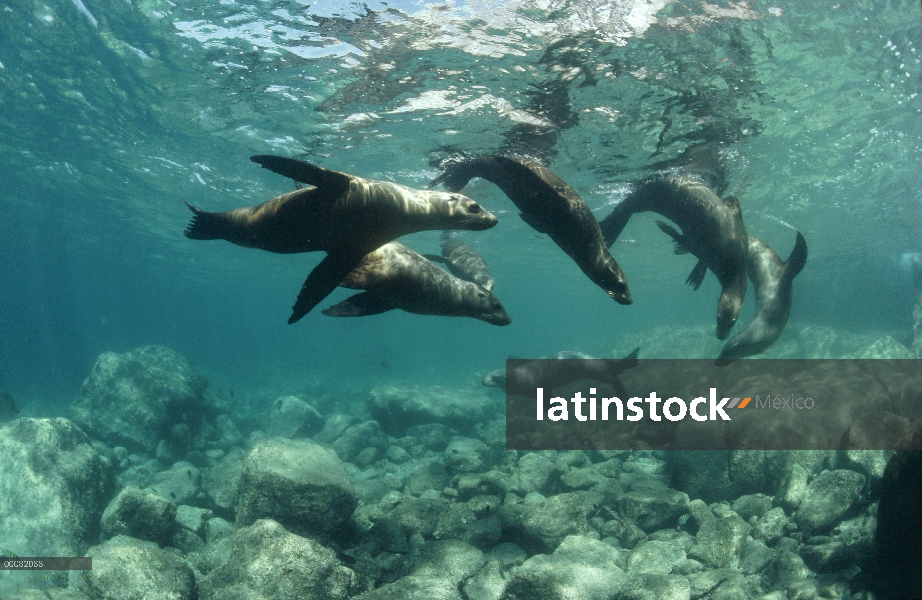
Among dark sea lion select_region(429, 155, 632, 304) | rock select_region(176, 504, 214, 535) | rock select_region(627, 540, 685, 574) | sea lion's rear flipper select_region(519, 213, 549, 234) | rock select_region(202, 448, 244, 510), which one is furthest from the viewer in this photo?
rock select_region(202, 448, 244, 510)

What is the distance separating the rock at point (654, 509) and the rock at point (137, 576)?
608 centimetres

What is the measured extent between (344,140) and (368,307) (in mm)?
10718

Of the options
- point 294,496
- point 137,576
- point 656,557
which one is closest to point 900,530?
point 656,557

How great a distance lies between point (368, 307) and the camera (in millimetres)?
4633

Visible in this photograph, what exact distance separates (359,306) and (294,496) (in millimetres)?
3505

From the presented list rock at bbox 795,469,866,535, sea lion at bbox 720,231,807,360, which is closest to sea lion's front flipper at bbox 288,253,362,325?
sea lion at bbox 720,231,807,360

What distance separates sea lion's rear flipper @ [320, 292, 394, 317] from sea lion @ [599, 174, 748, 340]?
384 centimetres

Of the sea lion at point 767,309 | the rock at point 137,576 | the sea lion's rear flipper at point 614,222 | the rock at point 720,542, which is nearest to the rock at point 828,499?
the rock at point 720,542

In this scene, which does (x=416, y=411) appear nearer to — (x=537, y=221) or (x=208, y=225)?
(x=208, y=225)

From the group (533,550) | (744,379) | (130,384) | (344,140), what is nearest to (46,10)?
(344,140)

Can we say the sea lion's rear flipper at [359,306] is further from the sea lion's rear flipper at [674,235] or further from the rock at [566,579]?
the sea lion's rear flipper at [674,235]

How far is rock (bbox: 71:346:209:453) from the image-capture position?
14477mm

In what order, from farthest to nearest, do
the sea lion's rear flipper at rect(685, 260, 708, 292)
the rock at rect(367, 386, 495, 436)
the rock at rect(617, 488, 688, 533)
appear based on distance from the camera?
the rock at rect(367, 386, 495, 436) < the sea lion's rear flipper at rect(685, 260, 708, 292) < the rock at rect(617, 488, 688, 533)

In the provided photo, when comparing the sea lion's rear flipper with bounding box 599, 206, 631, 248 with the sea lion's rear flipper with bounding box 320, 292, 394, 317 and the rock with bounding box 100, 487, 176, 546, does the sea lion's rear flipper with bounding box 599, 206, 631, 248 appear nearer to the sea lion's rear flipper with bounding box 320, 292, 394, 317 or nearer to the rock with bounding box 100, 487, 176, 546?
the sea lion's rear flipper with bounding box 320, 292, 394, 317
